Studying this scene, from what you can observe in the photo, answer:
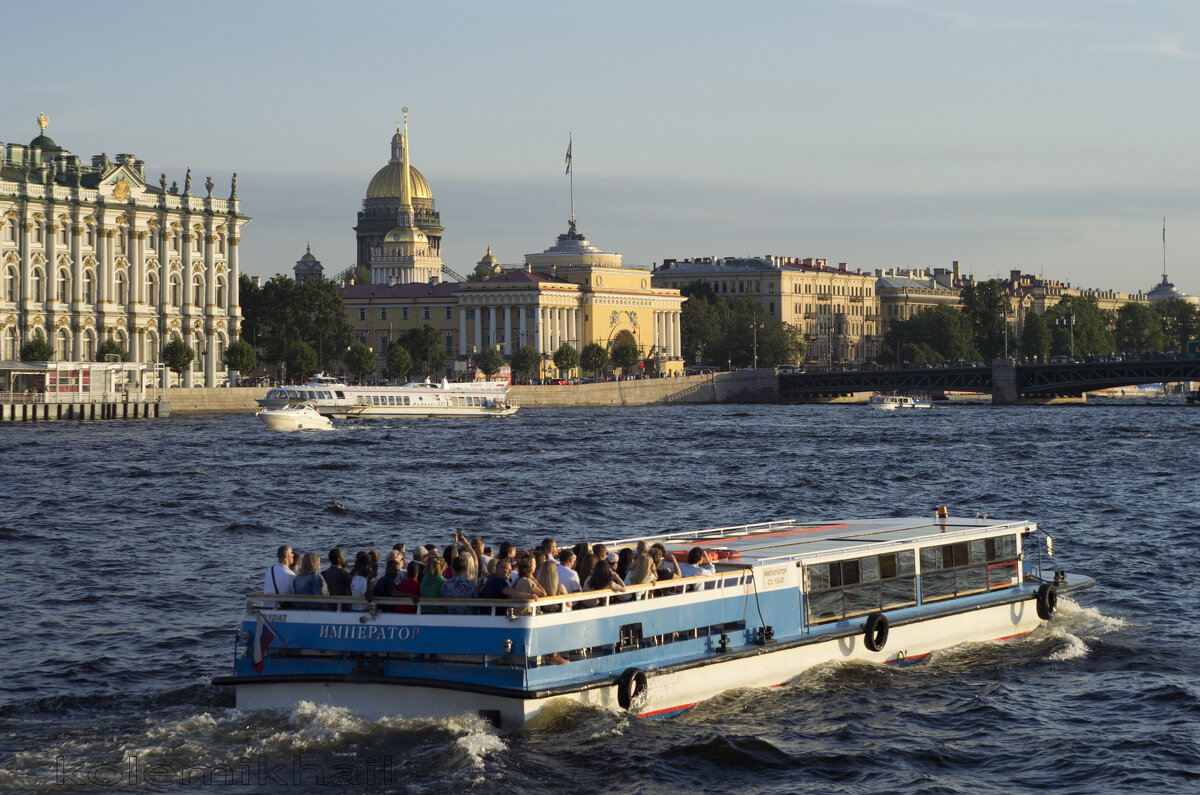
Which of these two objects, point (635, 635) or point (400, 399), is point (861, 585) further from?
point (400, 399)

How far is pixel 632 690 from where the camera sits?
13711mm

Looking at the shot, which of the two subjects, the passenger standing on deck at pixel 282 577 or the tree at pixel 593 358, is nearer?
the passenger standing on deck at pixel 282 577

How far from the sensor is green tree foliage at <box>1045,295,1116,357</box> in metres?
157

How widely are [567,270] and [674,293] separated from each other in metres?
10.5

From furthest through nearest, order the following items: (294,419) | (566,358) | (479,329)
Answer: (479,329)
(566,358)
(294,419)

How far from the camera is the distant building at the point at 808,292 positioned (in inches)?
6235

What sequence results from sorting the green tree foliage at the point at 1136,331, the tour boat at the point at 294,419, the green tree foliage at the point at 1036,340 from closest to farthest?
the tour boat at the point at 294,419, the green tree foliage at the point at 1036,340, the green tree foliage at the point at 1136,331

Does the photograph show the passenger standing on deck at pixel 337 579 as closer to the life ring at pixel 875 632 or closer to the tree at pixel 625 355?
the life ring at pixel 875 632

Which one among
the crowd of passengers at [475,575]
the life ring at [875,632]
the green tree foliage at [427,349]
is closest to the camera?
the crowd of passengers at [475,575]

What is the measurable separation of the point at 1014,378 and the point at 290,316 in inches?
1762

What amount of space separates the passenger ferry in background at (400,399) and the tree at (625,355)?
35.4 meters

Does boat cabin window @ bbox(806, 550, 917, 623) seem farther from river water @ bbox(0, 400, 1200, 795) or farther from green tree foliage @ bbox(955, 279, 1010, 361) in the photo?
green tree foliage @ bbox(955, 279, 1010, 361)

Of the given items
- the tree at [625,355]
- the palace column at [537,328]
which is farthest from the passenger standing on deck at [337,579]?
the palace column at [537,328]

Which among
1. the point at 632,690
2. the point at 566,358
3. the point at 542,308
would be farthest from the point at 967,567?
the point at 542,308
